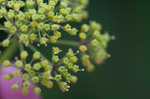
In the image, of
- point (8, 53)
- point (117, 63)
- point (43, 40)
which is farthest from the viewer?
point (117, 63)

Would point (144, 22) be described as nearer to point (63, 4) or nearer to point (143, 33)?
point (143, 33)

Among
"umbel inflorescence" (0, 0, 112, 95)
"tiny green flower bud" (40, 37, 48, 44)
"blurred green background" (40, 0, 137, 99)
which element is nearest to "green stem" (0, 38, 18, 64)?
"umbel inflorescence" (0, 0, 112, 95)

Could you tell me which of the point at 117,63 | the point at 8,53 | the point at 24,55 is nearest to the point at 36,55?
the point at 24,55

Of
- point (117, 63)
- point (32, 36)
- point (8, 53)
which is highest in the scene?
point (32, 36)

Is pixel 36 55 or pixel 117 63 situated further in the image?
pixel 117 63

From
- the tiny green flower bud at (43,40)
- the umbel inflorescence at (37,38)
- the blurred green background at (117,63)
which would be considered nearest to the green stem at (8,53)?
the umbel inflorescence at (37,38)

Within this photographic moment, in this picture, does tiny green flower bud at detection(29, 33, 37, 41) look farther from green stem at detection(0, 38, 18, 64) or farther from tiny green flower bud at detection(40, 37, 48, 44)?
green stem at detection(0, 38, 18, 64)

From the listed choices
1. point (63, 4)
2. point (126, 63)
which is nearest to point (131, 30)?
point (126, 63)

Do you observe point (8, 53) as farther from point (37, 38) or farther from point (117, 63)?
point (117, 63)
